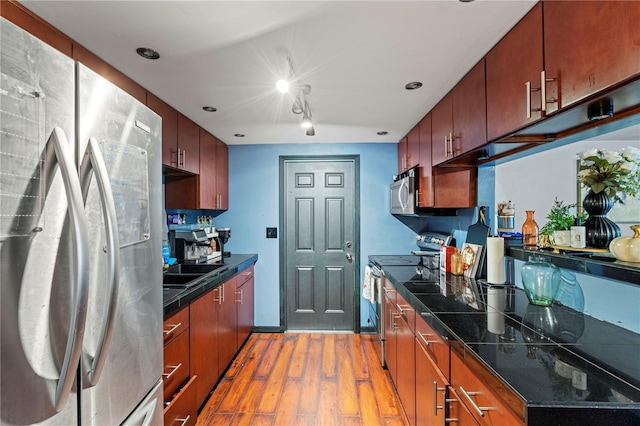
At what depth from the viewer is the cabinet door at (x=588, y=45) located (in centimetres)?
83

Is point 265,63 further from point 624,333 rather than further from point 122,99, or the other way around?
point 624,333

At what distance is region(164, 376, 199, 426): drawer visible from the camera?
5.15 ft

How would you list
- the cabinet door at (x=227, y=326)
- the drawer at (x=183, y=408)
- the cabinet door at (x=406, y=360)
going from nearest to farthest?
the drawer at (x=183, y=408) → the cabinet door at (x=406, y=360) → the cabinet door at (x=227, y=326)

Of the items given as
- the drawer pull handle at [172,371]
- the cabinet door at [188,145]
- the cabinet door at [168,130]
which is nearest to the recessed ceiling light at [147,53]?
the cabinet door at [168,130]

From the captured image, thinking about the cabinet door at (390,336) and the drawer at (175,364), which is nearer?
the drawer at (175,364)

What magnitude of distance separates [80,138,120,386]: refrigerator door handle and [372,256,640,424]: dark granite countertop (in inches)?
42.7

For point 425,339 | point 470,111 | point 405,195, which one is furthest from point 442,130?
point 425,339

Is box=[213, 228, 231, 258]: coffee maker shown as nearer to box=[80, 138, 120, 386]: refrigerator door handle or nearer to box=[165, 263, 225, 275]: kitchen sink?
box=[165, 263, 225, 275]: kitchen sink

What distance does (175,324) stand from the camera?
173 centimetres

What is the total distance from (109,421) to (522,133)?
74.9 inches

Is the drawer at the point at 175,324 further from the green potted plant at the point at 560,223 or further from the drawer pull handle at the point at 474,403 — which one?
the green potted plant at the point at 560,223

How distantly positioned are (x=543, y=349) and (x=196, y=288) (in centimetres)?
184

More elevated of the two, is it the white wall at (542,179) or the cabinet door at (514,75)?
the cabinet door at (514,75)

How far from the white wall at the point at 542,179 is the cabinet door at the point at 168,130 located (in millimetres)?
2395
